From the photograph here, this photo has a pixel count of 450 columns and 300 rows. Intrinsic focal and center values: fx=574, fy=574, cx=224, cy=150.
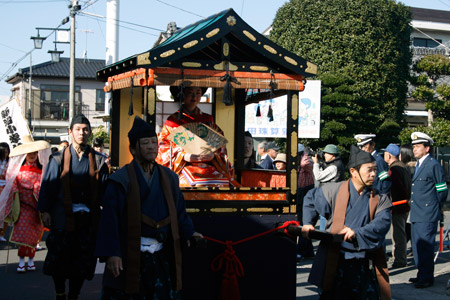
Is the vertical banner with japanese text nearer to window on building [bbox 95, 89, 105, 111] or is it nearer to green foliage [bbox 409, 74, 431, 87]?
green foliage [bbox 409, 74, 431, 87]

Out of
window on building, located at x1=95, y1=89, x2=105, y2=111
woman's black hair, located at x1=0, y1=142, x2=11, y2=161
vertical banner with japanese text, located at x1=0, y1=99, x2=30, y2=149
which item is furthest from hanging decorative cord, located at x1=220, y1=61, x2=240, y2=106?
window on building, located at x1=95, y1=89, x2=105, y2=111

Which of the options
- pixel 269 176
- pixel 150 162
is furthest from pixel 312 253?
pixel 150 162

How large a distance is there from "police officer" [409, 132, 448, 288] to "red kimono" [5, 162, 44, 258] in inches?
212

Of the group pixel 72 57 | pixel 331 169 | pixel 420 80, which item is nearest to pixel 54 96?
pixel 72 57

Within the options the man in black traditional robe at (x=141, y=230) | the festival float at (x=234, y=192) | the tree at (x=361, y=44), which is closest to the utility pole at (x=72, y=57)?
the tree at (x=361, y=44)

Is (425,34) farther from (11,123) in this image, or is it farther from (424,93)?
(11,123)

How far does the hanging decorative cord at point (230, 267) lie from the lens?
5.74 meters

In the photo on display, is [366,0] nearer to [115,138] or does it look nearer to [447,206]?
[447,206]

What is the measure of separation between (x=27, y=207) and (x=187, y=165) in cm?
340

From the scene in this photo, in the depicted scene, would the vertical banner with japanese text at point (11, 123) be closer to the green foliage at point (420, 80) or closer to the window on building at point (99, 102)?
the green foliage at point (420, 80)

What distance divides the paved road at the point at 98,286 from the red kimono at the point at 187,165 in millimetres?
1600

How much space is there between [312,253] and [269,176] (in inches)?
114

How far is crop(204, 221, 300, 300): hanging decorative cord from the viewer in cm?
574

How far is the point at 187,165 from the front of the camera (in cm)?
642
